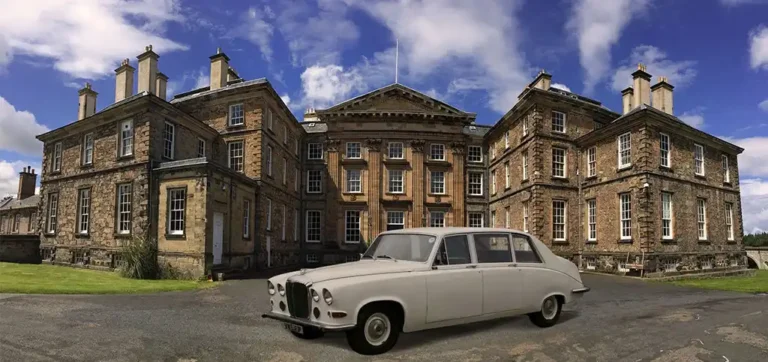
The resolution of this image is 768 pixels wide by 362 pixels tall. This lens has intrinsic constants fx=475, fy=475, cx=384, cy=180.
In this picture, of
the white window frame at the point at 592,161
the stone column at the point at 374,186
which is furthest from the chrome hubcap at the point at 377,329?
the stone column at the point at 374,186

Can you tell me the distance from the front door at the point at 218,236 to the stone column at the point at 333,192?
43.4 ft

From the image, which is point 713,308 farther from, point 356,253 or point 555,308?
point 356,253

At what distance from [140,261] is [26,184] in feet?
124

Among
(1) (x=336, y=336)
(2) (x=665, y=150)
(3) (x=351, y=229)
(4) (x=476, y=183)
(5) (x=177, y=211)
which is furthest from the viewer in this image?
(4) (x=476, y=183)

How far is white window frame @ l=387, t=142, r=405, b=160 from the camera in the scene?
33.2m

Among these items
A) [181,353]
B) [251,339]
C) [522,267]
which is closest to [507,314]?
[522,267]

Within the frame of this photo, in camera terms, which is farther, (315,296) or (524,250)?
(524,250)

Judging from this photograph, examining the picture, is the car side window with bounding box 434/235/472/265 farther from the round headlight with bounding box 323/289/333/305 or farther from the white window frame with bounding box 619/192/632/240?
the white window frame with bounding box 619/192/632/240

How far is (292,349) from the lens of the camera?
6.12 meters

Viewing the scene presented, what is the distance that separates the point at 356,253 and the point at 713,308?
2363 cm

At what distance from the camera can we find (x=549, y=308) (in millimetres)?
7625

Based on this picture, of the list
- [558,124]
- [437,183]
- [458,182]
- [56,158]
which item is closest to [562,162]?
[558,124]

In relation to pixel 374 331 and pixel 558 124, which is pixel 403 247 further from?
pixel 558 124

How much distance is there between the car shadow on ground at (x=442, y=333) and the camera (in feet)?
20.4
